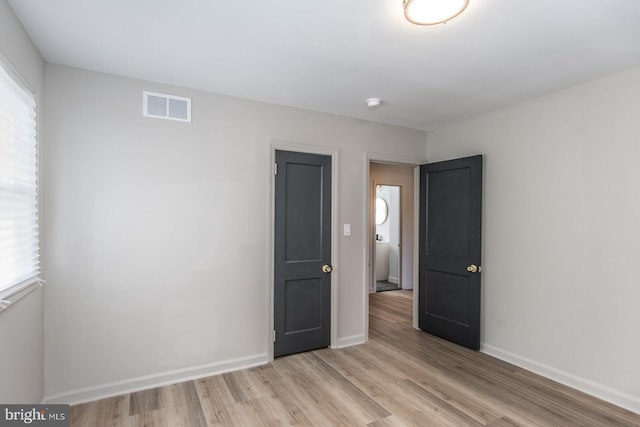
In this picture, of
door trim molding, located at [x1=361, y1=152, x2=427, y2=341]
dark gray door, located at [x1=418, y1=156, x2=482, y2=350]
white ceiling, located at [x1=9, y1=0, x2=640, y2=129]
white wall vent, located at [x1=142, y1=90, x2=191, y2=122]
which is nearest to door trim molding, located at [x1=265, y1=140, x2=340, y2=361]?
door trim molding, located at [x1=361, y1=152, x2=427, y2=341]

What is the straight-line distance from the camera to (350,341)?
359 centimetres

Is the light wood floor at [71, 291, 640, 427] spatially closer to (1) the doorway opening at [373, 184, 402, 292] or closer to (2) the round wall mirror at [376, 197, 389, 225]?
(1) the doorway opening at [373, 184, 402, 292]

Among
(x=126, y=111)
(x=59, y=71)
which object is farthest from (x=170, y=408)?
(x=59, y=71)

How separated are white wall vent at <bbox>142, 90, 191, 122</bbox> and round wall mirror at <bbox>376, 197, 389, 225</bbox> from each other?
5.52 m

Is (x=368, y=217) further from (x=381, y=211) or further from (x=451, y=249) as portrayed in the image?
(x=381, y=211)

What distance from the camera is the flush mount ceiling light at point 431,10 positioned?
1.55m

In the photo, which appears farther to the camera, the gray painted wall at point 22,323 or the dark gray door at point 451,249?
the dark gray door at point 451,249

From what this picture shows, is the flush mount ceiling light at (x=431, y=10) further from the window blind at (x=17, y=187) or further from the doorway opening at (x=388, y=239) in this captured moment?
the doorway opening at (x=388, y=239)

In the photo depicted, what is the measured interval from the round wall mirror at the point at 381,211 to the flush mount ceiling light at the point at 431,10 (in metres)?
6.03

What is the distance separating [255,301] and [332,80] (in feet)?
6.89

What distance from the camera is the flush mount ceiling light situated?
61.2 inches

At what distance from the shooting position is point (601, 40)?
2.02 metres

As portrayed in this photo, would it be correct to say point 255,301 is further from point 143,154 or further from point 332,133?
point 332,133

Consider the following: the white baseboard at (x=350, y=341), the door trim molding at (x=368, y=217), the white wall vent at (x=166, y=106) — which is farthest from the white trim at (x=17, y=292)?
the door trim molding at (x=368, y=217)
